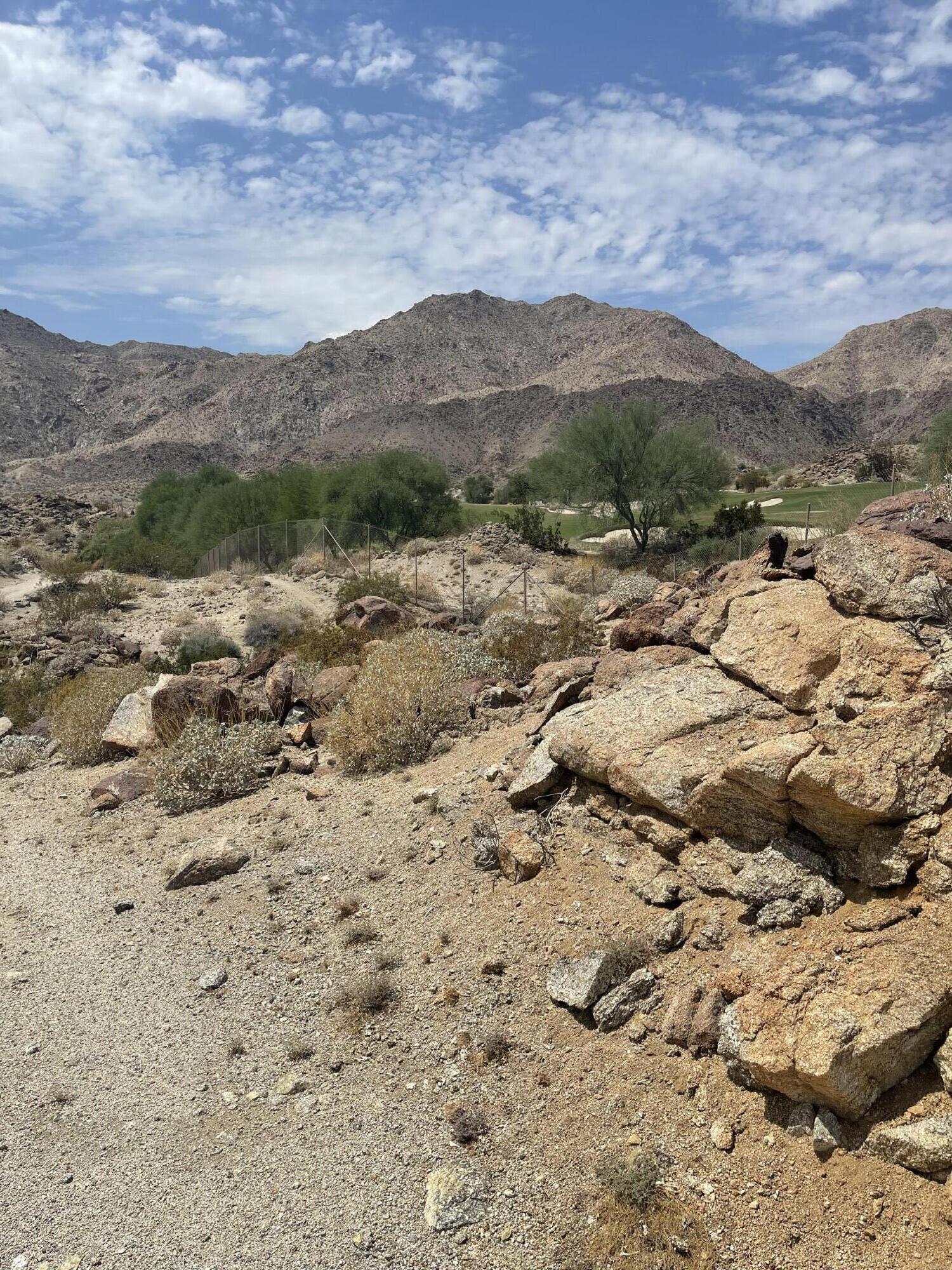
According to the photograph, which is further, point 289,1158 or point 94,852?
point 94,852

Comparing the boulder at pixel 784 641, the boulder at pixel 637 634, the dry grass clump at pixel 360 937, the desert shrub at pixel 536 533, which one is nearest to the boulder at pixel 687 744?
the boulder at pixel 784 641

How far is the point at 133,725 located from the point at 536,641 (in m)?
5.90

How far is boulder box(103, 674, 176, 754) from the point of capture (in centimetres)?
1277

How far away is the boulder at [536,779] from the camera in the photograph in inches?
287

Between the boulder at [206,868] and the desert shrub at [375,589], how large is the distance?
536 inches

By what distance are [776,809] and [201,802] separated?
24.2ft

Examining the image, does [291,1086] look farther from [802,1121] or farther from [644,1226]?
[802,1121]

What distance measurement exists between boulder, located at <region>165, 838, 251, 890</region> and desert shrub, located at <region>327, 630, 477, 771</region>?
2.01 meters

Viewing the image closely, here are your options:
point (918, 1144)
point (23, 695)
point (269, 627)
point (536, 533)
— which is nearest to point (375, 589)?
point (269, 627)

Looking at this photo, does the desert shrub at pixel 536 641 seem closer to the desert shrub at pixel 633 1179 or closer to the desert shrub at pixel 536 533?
the desert shrub at pixel 633 1179

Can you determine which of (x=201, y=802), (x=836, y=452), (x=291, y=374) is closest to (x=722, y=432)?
(x=836, y=452)

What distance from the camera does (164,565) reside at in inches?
1665

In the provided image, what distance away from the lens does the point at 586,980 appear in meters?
5.47

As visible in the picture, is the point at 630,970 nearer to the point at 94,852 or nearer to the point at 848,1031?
the point at 848,1031
